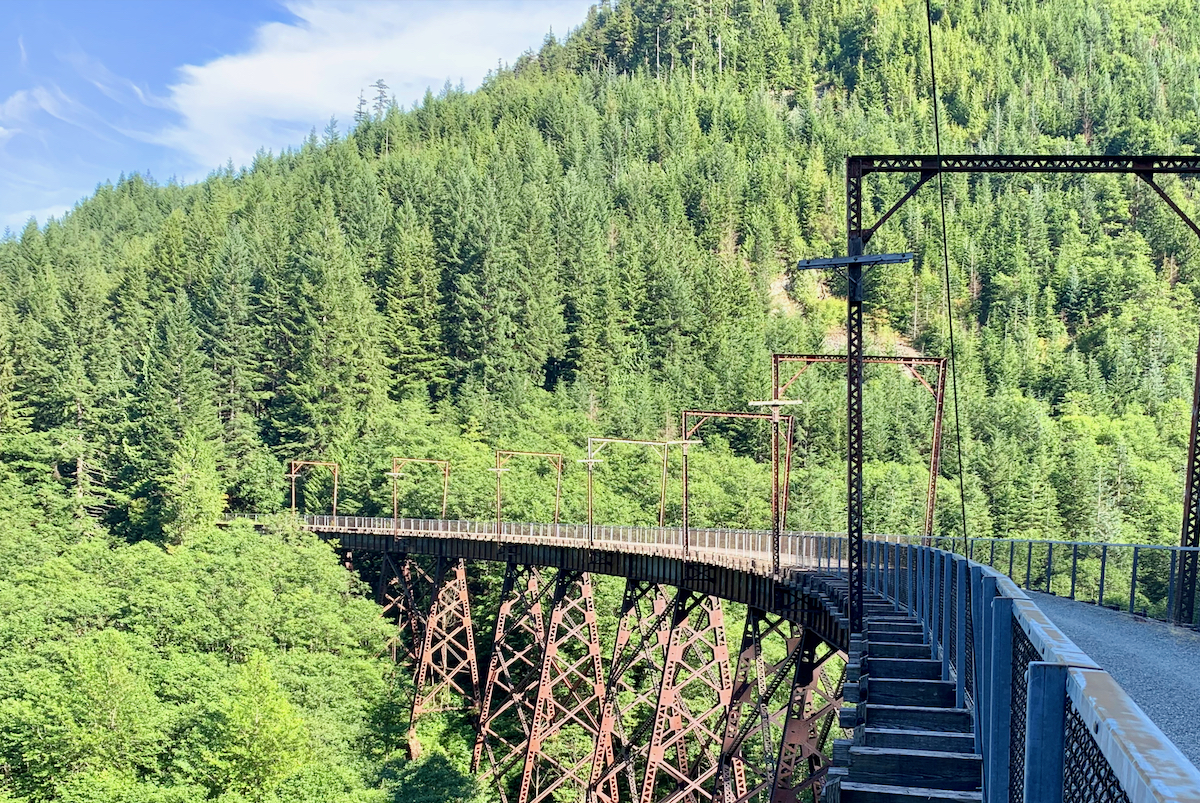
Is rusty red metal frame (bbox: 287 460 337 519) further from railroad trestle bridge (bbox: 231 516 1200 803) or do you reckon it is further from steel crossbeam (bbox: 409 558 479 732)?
steel crossbeam (bbox: 409 558 479 732)

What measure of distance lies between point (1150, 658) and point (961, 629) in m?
2.96

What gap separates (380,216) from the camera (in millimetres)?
122125

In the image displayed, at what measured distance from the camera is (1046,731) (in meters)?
3.61

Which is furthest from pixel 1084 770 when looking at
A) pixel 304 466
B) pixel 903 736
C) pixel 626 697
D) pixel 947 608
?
pixel 304 466

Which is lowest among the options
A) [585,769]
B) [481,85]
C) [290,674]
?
[585,769]

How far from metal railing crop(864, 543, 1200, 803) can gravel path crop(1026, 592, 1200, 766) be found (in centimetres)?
107

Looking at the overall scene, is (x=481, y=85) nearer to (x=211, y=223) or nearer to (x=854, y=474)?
(x=211, y=223)

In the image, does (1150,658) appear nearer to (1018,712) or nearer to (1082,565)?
(1018,712)

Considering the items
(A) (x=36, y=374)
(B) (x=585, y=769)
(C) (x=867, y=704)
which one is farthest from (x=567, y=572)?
(A) (x=36, y=374)

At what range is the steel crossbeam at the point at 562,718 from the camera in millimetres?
39281

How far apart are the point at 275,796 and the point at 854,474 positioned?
21126 mm

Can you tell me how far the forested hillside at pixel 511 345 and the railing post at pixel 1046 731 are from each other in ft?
105

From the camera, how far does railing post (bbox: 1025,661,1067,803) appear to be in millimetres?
3562

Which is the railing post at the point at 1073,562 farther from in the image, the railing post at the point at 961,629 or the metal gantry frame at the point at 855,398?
the railing post at the point at 961,629
